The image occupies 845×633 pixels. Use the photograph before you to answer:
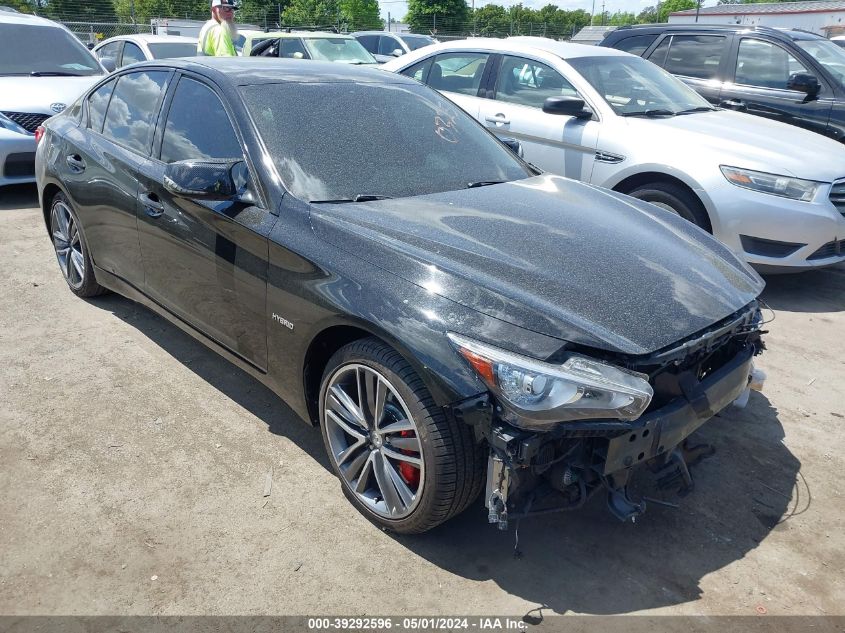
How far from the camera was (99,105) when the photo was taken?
4453 millimetres

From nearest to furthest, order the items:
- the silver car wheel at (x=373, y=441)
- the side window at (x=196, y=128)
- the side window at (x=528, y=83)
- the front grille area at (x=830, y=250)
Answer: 1. the silver car wheel at (x=373, y=441)
2. the side window at (x=196, y=128)
3. the front grille area at (x=830, y=250)
4. the side window at (x=528, y=83)

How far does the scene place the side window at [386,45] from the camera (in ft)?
60.0

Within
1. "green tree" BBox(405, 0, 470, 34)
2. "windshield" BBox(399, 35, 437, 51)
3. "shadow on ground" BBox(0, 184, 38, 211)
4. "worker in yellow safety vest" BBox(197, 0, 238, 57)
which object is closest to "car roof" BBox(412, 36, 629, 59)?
"worker in yellow safety vest" BBox(197, 0, 238, 57)

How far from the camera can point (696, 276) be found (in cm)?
291

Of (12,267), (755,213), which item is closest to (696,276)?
(755,213)

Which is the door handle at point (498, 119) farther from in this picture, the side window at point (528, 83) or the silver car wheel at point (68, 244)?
the silver car wheel at point (68, 244)

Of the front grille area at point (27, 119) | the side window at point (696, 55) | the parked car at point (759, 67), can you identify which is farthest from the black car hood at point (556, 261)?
the front grille area at point (27, 119)

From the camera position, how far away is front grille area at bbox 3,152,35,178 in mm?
7125

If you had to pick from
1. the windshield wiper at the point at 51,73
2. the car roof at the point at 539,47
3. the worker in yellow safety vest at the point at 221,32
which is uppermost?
the worker in yellow safety vest at the point at 221,32

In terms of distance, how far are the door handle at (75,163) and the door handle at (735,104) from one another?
591 cm

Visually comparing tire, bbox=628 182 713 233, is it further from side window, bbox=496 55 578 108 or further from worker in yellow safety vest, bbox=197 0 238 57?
worker in yellow safety vest, bbox=197 0 238 57

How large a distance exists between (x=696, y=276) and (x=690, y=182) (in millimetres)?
2647

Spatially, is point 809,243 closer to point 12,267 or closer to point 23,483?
point 23,483

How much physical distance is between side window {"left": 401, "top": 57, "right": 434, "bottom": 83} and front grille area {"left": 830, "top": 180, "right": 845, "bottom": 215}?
3.79m
